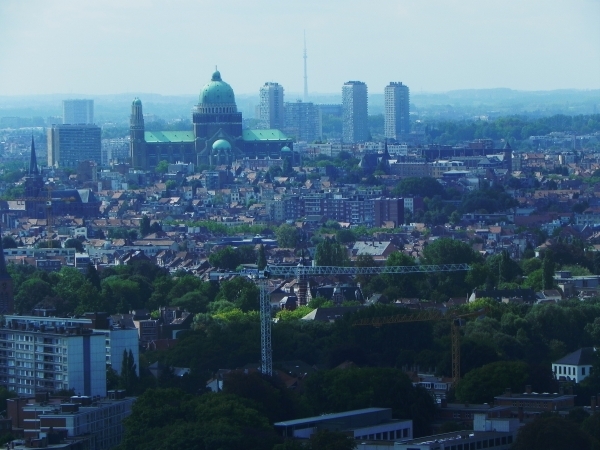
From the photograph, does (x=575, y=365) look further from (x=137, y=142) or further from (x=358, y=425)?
(x=137, y=142)

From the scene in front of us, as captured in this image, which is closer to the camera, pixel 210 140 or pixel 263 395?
pixel 263 395

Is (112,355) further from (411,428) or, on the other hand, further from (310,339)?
(411,428)

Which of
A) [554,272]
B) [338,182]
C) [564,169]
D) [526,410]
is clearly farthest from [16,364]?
[564,169]

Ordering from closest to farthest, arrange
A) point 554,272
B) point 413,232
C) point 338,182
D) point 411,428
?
point 411,428 < point 554,272 < point 413,232 < point 338,182

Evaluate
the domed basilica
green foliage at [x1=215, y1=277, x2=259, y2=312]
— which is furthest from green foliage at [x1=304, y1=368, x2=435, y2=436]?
the domed basilica

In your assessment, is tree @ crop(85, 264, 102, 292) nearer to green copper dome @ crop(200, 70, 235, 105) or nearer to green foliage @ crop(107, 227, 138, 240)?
green foliage @ crop(107, 227, 138, 240)

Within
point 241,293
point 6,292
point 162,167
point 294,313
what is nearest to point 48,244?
point 241,293
